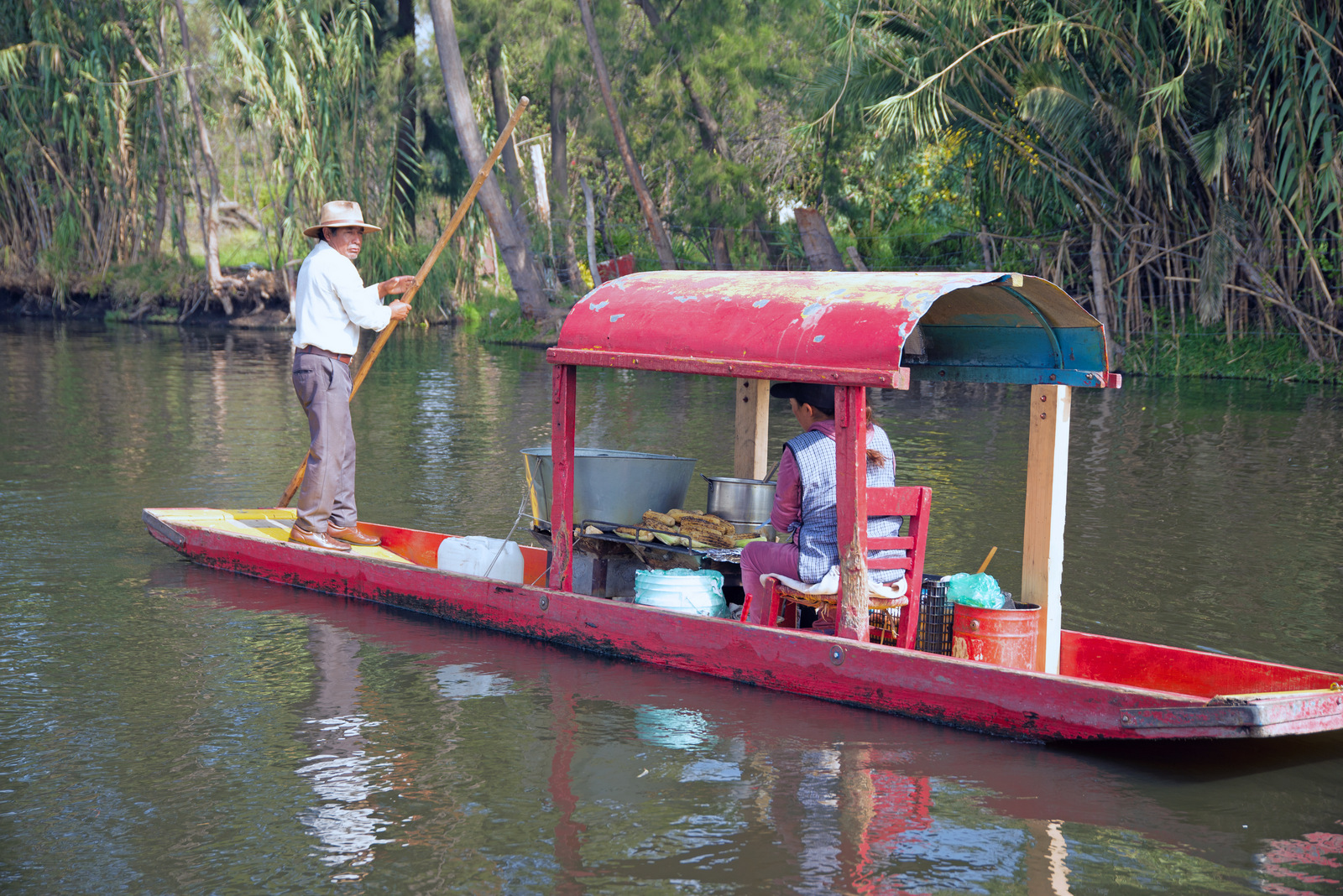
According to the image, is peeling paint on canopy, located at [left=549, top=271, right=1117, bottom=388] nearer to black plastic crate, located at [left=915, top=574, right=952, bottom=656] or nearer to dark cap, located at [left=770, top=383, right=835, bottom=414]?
dark cap, located at [left=770, top=383, right=835, bottom=414]

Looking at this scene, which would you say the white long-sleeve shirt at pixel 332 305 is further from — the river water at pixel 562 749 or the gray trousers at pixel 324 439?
the river water at pixel 562 749

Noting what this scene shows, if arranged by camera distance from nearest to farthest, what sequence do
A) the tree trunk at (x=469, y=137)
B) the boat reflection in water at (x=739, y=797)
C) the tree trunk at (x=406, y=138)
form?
the boat reflection in water at (x=739, y=797), the tree trunk at (x=469, y=137), the tree trunk at (x=406, y=138)

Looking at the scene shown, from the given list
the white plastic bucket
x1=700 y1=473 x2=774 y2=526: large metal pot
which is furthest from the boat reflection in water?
x1=700 y1=473 x2=774 y2=526: large metal pot

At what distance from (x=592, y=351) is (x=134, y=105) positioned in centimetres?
2581

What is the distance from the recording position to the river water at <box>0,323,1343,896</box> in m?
4.25

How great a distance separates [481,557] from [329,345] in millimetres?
1467

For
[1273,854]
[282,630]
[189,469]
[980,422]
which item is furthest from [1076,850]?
[980,422]

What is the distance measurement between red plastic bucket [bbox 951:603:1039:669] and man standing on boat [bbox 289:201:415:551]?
3.59 metres

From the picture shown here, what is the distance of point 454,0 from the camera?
24.6 m

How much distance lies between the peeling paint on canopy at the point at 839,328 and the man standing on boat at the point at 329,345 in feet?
5.26

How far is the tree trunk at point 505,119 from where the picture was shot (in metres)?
25.4

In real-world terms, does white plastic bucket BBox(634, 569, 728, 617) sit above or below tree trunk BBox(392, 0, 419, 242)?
below

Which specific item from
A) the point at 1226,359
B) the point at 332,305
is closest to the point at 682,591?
the point at 332,305

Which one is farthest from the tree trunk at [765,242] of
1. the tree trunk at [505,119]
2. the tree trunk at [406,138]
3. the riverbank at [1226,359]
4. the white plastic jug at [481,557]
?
the white plastic jug at [481,557]
